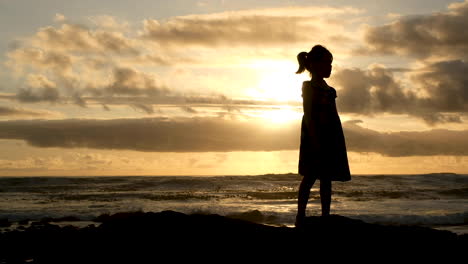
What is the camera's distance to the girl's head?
6516mm

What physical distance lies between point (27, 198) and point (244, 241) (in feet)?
72.3

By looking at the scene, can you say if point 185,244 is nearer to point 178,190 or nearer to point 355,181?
point 178,190

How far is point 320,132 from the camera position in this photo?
6605 mm

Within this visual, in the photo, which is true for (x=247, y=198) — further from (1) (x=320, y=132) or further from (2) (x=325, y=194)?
(1) (x=320, y=132)

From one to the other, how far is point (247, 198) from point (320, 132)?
62.6 ft

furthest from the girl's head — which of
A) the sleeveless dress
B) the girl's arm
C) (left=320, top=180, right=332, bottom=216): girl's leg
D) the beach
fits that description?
the beach

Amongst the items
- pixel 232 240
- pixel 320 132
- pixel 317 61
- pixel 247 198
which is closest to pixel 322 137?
pixel 320 132

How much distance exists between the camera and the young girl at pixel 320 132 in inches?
258

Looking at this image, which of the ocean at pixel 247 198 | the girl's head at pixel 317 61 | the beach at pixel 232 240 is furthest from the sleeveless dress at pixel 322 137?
the ocean at pixel 247 198

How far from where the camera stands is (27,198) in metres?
25.7

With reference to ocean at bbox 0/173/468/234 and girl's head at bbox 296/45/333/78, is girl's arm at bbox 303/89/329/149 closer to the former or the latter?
girl's head at bbox 296/45/333/78

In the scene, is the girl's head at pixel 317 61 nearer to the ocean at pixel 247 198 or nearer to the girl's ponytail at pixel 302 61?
the girl's ponytail at pixel 302 61

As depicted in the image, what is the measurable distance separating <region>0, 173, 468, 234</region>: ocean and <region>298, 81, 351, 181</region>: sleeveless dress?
808 cm

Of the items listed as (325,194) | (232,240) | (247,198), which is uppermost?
(325,194)
